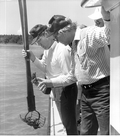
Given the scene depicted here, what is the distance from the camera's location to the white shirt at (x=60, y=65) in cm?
204

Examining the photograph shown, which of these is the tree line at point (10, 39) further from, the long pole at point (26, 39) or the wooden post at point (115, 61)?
the wooden post at point (115, 61)

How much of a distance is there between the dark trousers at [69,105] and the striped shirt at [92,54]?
529 millimetres

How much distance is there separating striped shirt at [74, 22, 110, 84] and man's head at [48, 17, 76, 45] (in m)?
0.12

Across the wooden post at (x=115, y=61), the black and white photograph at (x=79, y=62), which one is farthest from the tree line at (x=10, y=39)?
the wooden post at (x=115, y=61)

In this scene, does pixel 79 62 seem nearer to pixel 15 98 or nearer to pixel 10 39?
pixel 10 39

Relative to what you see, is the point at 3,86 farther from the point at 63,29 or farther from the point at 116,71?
the point at 116,71

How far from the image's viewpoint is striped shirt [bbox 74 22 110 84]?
5.17 ft

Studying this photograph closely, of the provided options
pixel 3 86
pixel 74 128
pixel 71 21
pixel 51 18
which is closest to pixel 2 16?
pixel 51 18

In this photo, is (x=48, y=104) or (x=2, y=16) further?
(x=48, y=104)

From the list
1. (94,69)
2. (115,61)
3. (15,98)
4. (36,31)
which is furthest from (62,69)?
(15,98)

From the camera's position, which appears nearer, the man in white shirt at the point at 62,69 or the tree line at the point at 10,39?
the tree line at the point at 10,39

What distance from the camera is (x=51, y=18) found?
6.62 feet

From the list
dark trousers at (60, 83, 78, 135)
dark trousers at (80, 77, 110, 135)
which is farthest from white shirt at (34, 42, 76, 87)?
dark trousers at (80, 77, 110, 135)

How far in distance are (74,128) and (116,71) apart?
132cm
